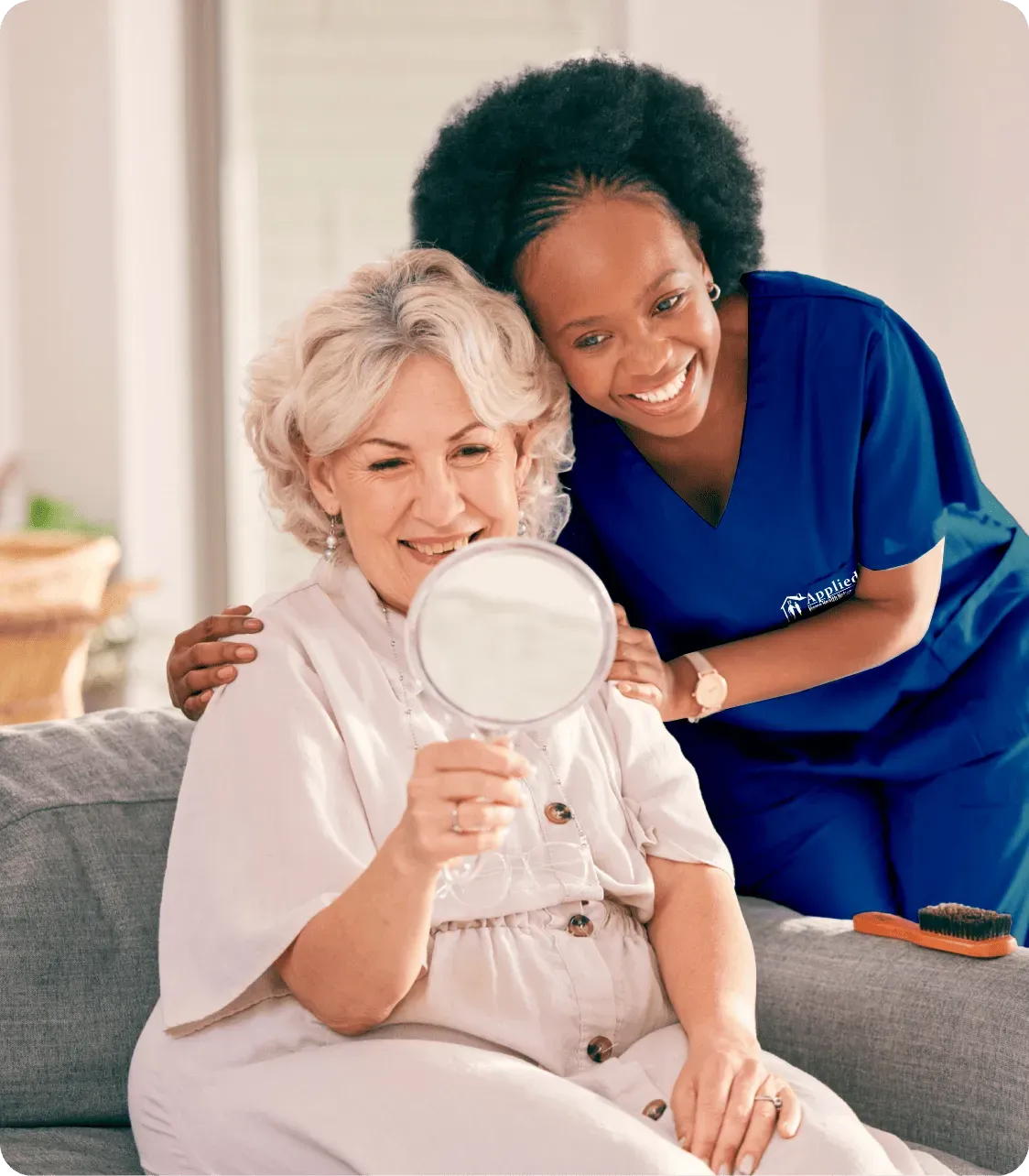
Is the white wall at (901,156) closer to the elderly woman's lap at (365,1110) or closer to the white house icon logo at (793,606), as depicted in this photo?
the white house icon logo at (793,606)

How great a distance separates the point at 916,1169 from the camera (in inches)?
46.8

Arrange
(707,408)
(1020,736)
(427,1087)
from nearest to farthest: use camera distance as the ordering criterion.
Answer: (427,1087)
(707,408)
(1020,736)

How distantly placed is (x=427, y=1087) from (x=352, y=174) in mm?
3664

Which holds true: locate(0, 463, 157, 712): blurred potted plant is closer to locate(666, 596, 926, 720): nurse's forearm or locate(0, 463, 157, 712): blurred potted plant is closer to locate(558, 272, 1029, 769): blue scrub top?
locate(558, 272, 1029, 769): blue scrub top

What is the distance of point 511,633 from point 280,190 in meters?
3.61

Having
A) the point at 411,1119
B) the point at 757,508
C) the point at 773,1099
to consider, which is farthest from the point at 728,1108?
the point at 757,508

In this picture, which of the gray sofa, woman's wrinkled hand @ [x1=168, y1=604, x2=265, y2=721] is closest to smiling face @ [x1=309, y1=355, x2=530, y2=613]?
woman's wrinkled hand @ [x1=168, y1=604, x2=265, y2=721]

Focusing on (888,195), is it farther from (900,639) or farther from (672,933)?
(672,933)

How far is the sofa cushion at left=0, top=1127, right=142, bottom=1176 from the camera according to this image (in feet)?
4.31

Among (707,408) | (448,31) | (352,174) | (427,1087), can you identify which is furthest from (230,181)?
(427,1087)

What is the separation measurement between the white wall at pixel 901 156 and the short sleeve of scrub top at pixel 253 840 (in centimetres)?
277

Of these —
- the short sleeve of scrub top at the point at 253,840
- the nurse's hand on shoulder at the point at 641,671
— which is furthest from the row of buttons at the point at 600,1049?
the nurse's hand on shoulder at the point at 641,671

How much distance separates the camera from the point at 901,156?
371 cm

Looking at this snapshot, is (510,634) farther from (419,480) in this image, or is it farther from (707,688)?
(707,688)
